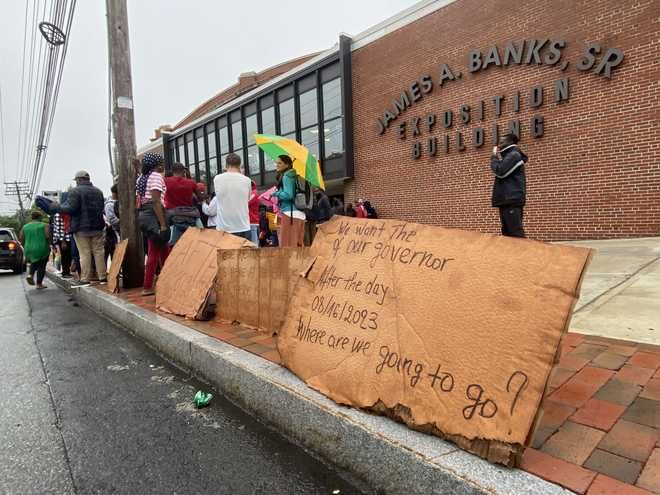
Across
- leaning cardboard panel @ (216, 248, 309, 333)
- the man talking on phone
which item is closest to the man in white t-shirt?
leaning cardboard panel @ (216, 248, 309, 333)

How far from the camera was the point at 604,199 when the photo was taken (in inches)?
348

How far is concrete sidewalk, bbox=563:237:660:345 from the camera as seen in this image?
113 inches

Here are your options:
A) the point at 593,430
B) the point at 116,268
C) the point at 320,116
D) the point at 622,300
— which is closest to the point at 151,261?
the point at 116,268

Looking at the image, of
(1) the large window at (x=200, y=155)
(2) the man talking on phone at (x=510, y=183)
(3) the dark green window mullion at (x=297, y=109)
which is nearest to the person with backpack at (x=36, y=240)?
(2) the man talking on phone at (x=510, y=183)

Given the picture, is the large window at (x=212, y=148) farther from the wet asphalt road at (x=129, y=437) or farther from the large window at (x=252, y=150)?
the wet asphalt road at (x=129, y=437)

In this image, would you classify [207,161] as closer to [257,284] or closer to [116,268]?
[116,268]

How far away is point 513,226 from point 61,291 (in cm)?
815

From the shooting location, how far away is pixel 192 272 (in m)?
4.02

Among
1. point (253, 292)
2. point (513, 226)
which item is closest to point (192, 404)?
point (253, 292)

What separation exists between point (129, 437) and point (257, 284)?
1.41 m

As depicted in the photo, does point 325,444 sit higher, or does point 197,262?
point 197,262

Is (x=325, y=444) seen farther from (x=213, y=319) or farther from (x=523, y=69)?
(x=523, y=69)

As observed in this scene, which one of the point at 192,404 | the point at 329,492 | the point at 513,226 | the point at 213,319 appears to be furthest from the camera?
the point at 513,226

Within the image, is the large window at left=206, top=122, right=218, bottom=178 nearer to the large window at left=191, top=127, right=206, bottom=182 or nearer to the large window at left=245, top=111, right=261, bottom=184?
the large window at left=191, top=127, right=206, bottom=182
